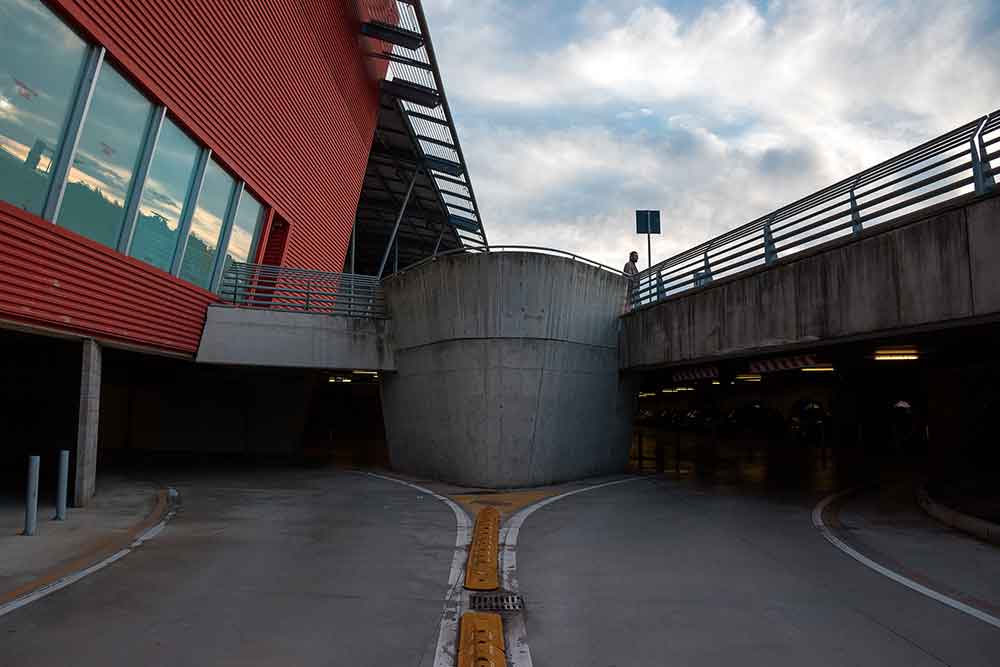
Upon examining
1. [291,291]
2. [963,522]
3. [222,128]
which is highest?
[222,128]

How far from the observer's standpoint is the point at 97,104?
12.1 meters

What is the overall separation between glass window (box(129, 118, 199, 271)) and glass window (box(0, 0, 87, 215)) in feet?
9.25

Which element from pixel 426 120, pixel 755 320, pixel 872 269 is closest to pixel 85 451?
pixel 755 320

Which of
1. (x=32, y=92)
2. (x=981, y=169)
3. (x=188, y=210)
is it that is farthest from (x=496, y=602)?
(x=188, y=210)

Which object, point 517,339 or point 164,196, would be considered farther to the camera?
point 517,339

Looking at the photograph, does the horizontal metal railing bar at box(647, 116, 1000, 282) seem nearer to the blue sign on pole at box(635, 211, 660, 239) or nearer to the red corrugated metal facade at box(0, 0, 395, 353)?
the blue sign on pole at box(635, 211, 660, 239)

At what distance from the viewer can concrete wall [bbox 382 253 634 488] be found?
56.0 ft

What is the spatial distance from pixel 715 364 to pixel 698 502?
4132mm

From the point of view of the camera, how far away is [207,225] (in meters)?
17.3

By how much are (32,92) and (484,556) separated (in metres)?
→ 10.1

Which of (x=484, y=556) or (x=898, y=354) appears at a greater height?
(x=898, y=354)

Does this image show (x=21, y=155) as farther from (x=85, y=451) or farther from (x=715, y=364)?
(x=715, y=364)

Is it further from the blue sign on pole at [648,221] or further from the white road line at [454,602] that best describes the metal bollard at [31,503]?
the blue sign on pole at [648,221]

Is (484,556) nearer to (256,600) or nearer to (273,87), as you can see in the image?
(256,600)
